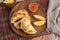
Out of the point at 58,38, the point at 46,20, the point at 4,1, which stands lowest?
the point at 58,38

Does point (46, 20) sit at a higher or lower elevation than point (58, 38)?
higher

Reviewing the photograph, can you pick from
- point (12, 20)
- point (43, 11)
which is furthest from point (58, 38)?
point (12, 20)

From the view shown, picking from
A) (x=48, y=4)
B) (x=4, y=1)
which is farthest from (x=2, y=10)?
(x=48, y=4)

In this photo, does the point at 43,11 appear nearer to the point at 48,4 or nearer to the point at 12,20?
the point at 48,4

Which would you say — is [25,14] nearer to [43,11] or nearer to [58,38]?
[43,11]

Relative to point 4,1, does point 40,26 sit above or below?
below

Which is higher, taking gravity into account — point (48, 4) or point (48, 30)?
point (48, 4)

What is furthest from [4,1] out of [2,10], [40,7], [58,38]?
[58,38]

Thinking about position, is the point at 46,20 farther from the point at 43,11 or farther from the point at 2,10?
the point at 2,10
